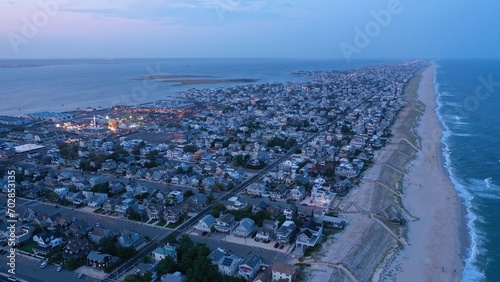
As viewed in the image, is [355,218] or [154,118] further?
[154,118]

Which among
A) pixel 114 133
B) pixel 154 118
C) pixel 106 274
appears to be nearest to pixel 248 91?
pixel 154 118

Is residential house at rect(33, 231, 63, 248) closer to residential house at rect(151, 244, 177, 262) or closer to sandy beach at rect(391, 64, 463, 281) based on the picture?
residential house at rect(151, 244, 177, 262)

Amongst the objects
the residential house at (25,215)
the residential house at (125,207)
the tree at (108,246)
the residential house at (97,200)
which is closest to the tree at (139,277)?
the tree at (108,246)

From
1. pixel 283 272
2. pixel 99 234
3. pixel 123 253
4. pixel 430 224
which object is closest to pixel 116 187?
pixel 99 234

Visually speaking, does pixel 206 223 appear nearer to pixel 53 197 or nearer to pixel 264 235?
pixel 264 235

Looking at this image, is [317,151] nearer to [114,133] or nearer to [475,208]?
[475,208]

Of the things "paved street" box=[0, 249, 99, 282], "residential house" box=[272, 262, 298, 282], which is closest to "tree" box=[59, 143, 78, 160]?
"paved street" box=[0, 249, 99, 282]

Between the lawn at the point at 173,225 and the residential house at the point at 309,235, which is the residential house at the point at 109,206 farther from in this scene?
the residential house at the point at 309,235
